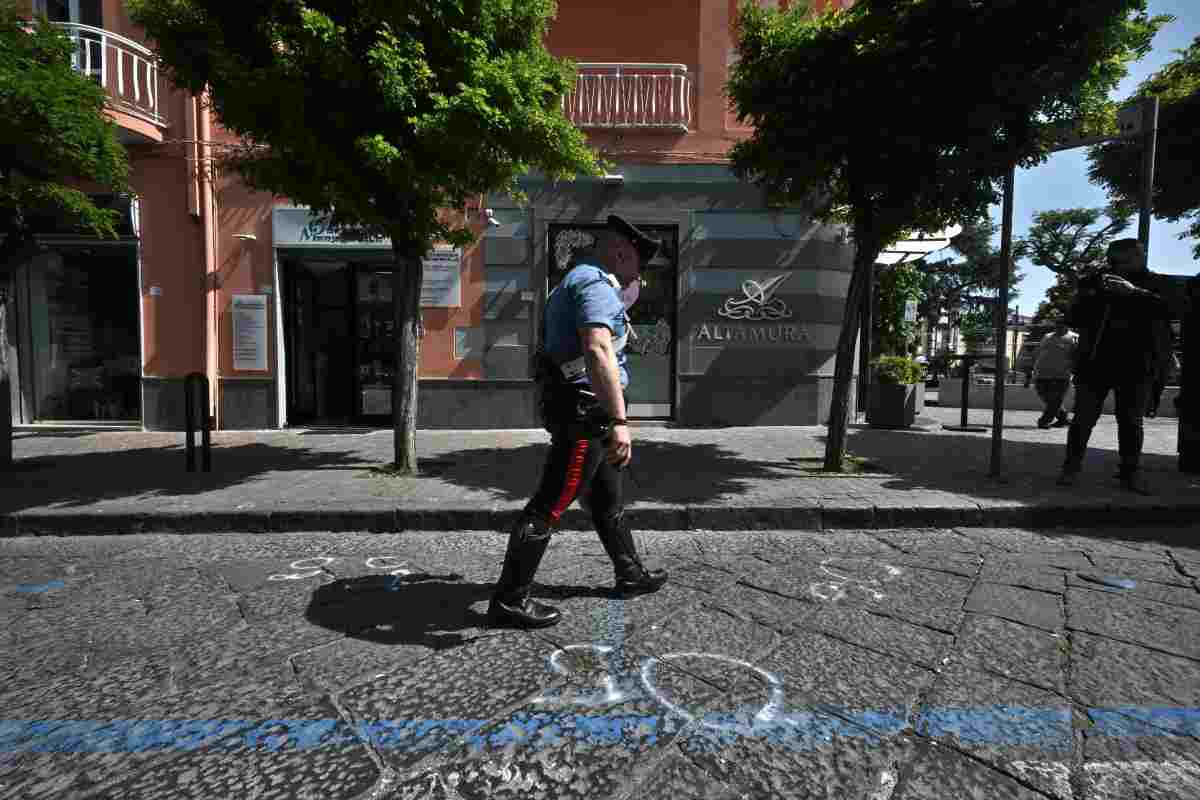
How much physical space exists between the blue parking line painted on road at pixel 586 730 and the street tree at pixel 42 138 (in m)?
5.68

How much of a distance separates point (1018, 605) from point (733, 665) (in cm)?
168

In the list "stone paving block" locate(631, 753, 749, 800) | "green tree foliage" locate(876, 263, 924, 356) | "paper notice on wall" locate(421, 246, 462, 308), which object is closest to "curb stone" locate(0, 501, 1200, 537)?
"stone paving block" locate(631, 753, 749, 800)

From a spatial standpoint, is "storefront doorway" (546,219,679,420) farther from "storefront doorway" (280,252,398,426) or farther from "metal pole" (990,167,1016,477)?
"metal pole" (990,167,1016,477)

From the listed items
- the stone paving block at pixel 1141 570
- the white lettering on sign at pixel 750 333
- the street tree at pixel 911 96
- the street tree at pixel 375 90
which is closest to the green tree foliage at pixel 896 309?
the white lettering on sign at pixel 750 333

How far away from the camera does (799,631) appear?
9.16 feet

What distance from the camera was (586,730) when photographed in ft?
6.62

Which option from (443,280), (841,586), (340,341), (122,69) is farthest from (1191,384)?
(122,69)

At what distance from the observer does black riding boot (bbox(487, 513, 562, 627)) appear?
8.87 feet

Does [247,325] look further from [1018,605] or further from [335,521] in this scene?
[1018,605]

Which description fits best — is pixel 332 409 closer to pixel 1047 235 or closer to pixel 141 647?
pixel 141 647

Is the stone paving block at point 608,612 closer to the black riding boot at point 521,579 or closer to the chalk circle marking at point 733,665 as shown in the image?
the black riding boot at point 521,579

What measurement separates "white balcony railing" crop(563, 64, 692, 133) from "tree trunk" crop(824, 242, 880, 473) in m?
4.71

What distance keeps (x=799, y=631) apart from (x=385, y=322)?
9311 millimetres

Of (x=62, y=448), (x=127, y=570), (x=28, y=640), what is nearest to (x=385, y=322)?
(x=62, y=448)
